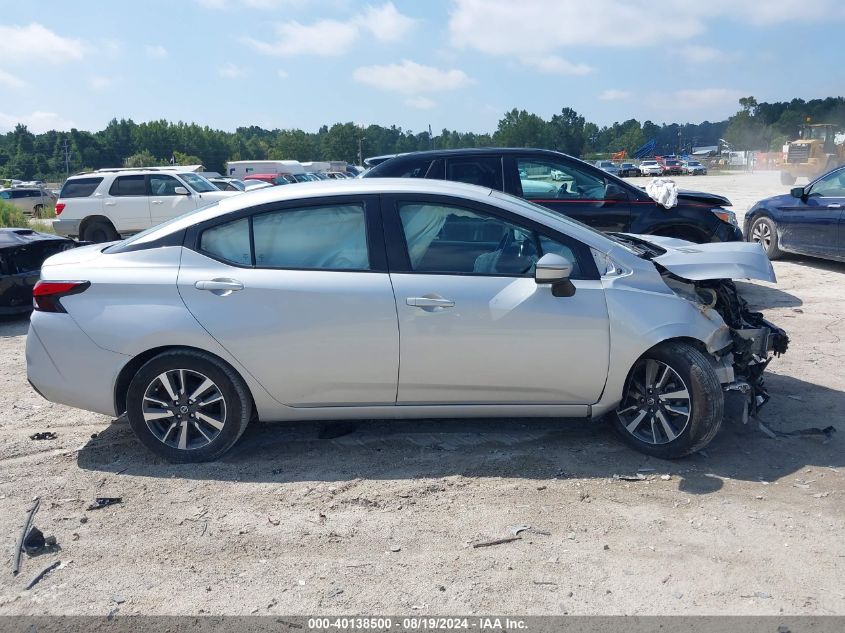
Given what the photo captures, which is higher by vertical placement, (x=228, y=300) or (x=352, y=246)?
(x=352, y=246)

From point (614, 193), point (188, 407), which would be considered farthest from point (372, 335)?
point (614, 193)

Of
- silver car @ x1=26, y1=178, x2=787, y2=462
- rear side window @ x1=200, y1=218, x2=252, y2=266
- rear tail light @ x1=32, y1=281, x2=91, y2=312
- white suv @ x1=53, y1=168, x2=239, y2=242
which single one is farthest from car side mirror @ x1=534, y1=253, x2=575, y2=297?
white suv @ x1=53, y1=168, x2=239, y2=242

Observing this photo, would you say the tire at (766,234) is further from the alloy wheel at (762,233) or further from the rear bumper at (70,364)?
the rear bumper at (70,364)

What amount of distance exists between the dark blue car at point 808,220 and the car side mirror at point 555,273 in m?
7.63

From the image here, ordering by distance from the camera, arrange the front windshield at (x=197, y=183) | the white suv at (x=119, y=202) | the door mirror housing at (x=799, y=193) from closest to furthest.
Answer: the door mirror housing at (x=799, y=193) < the white suv at (x=119, y=202) < the front windshield at (x=197, y=183)

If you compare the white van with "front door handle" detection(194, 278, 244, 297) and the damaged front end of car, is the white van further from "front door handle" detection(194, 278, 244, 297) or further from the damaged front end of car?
the damaged front end of car

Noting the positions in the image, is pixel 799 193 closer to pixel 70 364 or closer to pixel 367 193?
pixel 367 193

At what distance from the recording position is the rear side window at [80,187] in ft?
54.1

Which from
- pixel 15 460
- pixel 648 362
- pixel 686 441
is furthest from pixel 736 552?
pixel 15 460

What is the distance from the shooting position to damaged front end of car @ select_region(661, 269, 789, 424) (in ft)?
15.5

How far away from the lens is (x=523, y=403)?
4.64 meters

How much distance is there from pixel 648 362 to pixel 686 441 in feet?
1.72

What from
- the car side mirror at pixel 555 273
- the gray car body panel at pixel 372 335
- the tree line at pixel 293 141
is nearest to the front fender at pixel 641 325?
the gray car body panel at pixel 372 335

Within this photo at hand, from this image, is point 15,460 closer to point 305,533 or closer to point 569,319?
point 305,533
